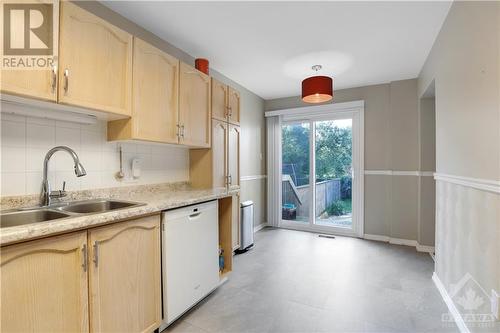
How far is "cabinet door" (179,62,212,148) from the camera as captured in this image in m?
2.25

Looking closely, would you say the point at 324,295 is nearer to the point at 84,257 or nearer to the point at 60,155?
the point at 84,257

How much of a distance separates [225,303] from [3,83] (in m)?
2.10

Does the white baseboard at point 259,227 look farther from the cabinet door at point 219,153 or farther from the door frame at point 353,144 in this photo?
the cabinet door at point 219,153

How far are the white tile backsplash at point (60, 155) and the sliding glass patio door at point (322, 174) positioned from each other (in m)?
2.83

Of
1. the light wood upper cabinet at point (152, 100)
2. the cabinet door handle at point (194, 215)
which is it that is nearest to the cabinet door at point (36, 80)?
the light wood upper cabinet at point (152, 100)

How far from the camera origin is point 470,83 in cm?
157

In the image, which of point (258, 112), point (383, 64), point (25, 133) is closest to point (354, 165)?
point (383, 64)

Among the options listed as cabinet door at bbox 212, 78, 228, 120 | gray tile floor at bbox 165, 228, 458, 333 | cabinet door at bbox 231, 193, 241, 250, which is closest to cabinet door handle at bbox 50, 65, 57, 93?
cabinet door at bbox 212, 78, 228, 120

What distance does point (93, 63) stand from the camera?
5.06 ft

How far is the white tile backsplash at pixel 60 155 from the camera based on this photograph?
146cm

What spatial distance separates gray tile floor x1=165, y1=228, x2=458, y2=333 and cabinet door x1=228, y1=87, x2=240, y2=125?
1820 millimetres

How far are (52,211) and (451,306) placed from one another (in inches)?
119

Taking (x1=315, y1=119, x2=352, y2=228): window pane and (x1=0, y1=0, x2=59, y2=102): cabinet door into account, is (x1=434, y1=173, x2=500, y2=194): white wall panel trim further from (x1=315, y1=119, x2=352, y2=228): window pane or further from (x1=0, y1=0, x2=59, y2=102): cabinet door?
(x1=0, y1=0, x2=59, y2=102): cabinet door

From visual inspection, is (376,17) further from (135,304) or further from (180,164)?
(135,304)
